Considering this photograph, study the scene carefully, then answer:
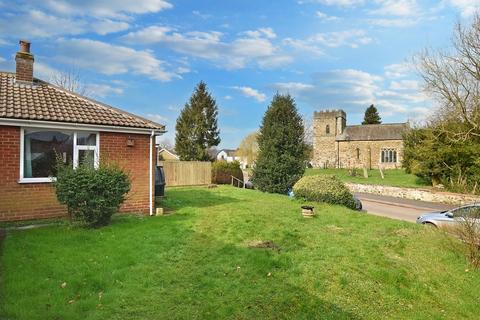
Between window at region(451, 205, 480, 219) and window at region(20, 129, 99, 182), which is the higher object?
window at region(20, 129, 99, 182)

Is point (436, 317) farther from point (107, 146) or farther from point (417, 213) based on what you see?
point (417, 213)

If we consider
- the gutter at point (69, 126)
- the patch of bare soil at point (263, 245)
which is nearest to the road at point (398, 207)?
the patch of bare soil at point (263, 245)

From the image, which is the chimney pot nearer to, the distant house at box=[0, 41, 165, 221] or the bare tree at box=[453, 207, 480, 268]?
the distant house at box=[0, 41, 165, 221]

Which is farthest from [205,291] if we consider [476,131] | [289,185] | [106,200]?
[476,131]

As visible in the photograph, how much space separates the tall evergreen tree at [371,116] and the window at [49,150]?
64123 millimetres

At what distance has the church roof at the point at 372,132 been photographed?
5600 centimetres

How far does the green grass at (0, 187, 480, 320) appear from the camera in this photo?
545 cm

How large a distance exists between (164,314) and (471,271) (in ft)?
22.3

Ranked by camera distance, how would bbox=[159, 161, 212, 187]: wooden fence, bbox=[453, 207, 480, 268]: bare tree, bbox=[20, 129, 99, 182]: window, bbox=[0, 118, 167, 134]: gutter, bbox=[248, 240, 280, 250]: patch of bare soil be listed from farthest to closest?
bbox=[159, 161, 212, 187]: wooden fence
bbox=[20, 129, 99, 182]: window
bbox=[0, 118, 167, 134]: gutter
bbox=[248, 240, 280, 250]: patch of bare soil
bbox=[453, 207, 480, 268]: bare tree

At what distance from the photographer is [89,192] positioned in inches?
357

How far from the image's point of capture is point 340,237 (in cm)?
948

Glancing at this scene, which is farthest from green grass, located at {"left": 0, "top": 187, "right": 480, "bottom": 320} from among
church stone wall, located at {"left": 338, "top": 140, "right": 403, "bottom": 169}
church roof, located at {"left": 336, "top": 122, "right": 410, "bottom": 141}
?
church roof, located at {"left": 336, "top": 122, "right": 410, "bottom": 141}

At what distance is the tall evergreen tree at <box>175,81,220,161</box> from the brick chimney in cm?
3033

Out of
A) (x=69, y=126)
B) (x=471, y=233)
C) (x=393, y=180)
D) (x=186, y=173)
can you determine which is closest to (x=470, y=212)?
(x=471, y=233)
